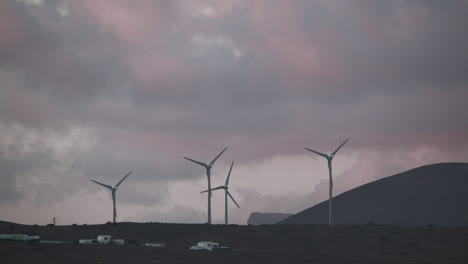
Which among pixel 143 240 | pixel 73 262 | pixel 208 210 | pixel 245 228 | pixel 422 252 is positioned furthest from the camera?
pixel 208 210

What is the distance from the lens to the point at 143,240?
159125mm

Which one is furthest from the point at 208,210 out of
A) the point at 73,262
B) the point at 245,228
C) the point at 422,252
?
the point at 73,262

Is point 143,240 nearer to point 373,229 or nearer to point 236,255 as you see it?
point 236,255

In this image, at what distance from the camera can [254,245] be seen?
14738 centimetres

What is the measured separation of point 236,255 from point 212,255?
4.00 meters

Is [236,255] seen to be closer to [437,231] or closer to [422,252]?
[422,252]

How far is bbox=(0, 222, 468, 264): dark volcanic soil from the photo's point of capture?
118 metres

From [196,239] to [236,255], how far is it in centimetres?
3600

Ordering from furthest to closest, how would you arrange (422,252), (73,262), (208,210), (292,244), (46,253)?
(208,210) → (292,244) → (422,252) → (46,253) → (73,262)

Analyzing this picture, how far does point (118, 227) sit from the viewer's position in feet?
576

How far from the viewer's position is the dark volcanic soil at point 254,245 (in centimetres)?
11819

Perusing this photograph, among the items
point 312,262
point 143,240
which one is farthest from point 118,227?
point 312,262

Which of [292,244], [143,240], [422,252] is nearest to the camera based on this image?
[422,252]

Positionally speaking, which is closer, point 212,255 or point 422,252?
point 212,255
